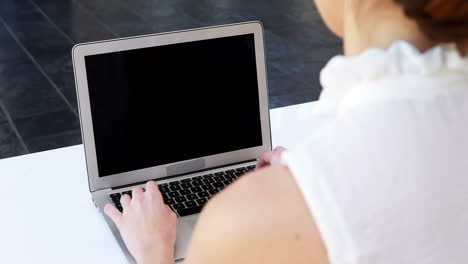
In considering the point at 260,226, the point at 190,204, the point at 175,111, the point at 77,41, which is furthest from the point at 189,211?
the point at 77,41

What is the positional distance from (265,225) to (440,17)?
236mm

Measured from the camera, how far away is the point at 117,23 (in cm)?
511

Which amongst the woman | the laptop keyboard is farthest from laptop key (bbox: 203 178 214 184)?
the woman

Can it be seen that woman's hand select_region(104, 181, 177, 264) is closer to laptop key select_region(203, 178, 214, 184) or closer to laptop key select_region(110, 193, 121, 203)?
laptop key select_region(110, 193, 121, 203)

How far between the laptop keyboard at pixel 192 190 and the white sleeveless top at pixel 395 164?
31.7 inches

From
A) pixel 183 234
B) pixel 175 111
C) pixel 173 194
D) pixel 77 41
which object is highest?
pixel 77 41

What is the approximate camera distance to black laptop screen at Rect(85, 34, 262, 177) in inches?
54.4

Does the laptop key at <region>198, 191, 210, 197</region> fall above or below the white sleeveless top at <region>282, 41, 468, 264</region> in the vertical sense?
above

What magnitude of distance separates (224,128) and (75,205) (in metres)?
0.37

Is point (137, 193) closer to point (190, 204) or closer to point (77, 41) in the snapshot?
point (190, 204)

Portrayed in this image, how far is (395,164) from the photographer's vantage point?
537 mm

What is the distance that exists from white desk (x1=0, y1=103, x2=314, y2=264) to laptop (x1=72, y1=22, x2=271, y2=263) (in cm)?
6

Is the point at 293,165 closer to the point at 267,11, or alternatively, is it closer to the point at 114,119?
the point at 114,119

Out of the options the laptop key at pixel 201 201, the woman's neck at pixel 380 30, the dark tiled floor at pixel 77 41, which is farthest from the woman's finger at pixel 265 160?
the dark tiled floor at pixel 77 41
